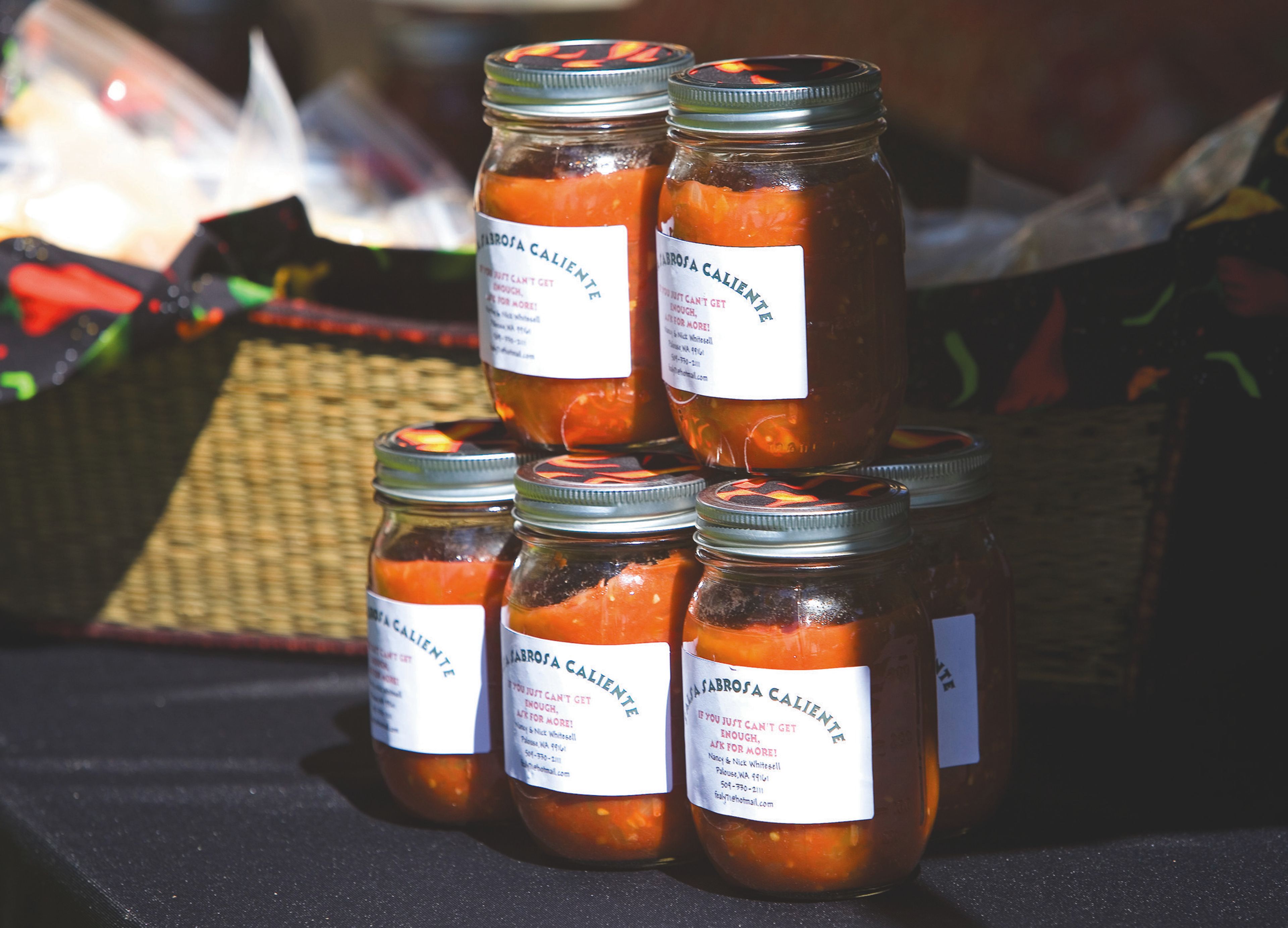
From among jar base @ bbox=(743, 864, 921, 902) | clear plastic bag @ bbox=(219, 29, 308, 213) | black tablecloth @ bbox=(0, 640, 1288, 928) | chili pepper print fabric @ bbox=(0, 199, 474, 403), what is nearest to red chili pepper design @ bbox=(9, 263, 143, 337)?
chili pepper print fabric @ bbox=(0, 199, 474, 403)

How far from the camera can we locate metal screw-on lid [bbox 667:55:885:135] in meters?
0.72

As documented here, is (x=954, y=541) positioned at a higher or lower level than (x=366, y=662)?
higher

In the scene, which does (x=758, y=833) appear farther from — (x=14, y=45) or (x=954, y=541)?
(x=14, y=45)

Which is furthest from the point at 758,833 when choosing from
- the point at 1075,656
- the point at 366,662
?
A: the point at 366,662

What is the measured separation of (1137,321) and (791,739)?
1.25 ft

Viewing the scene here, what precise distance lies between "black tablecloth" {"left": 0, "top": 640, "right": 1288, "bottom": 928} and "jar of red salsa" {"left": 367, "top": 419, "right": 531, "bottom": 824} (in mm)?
39

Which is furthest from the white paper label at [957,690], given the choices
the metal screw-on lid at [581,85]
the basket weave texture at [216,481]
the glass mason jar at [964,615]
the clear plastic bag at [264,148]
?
the clear plastic bag at [264,148]

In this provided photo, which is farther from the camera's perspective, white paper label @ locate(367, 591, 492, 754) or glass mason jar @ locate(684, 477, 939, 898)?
white paper label @ locate(367, 591, 492, 754)

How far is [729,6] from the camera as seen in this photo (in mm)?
1942

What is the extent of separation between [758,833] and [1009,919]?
13 centimetres

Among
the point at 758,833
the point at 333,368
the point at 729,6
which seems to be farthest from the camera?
the point at 729,6

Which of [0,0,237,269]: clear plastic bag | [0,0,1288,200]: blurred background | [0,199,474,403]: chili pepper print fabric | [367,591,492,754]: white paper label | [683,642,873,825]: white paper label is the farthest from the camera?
[0,0,1288,200]: blurred background

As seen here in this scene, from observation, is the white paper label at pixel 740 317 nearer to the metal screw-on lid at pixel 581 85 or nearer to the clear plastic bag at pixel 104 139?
Answer: the metal screw-on lid at pixel 581 85

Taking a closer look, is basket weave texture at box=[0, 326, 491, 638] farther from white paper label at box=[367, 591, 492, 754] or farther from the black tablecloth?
white paper label at box=[367, 591, 492, 754]
